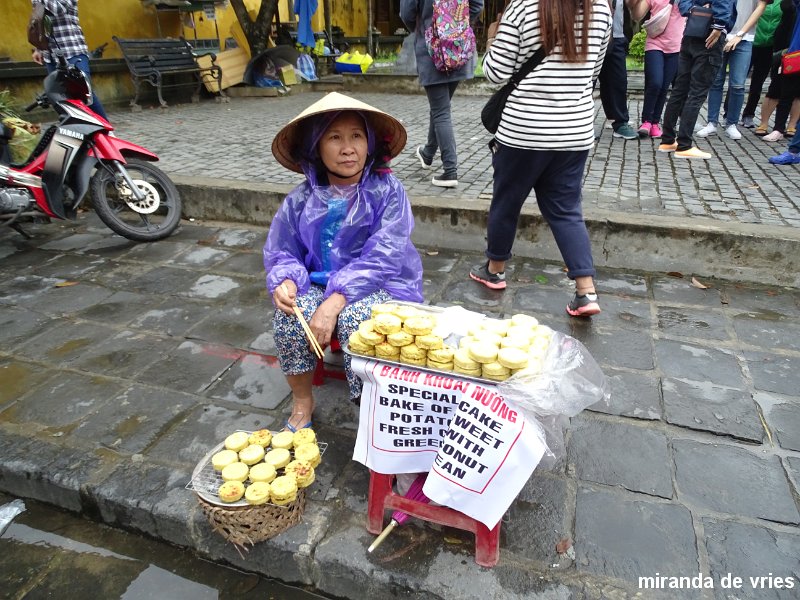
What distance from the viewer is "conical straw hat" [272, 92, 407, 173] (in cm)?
205

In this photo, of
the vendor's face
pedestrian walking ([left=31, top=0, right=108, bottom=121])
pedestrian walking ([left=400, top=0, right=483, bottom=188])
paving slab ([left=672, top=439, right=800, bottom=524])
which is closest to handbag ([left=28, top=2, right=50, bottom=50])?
pedestrian walking ([left=31, top=0, right=108, bottom=121])

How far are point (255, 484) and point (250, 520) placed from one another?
117mm

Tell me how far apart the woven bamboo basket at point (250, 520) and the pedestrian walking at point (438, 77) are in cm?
356

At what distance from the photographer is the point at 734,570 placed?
1.67 meters

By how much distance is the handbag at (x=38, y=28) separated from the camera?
6027mm

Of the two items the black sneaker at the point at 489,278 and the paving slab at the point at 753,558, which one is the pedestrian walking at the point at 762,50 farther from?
the paving slab at the point at 753,558

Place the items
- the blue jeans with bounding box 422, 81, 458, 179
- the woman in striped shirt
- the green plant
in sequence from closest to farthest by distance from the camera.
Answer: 1. the woman in striped shirt
2. the blue jeans with bounding box 422, 81, 458, 179
3. the green plant

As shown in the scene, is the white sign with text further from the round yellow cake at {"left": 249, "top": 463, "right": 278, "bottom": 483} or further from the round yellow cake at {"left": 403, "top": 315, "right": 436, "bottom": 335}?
the round yellow cake at {"left": 249, "top": 463, "right": 278, "bottom": 483}

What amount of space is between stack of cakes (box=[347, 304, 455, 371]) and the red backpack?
10.6 feet

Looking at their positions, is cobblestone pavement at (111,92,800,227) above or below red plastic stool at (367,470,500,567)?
above

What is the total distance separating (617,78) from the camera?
237 inches

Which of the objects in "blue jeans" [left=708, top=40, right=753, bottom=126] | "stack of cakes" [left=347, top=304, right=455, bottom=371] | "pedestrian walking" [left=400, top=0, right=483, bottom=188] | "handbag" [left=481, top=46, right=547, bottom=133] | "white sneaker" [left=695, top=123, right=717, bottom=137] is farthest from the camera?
"white sneaker" [left=695, top=123, right=717, bottom=137]

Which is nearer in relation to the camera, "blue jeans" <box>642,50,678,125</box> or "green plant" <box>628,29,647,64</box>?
"blue jeans" <box>642,50,678,125</box>
